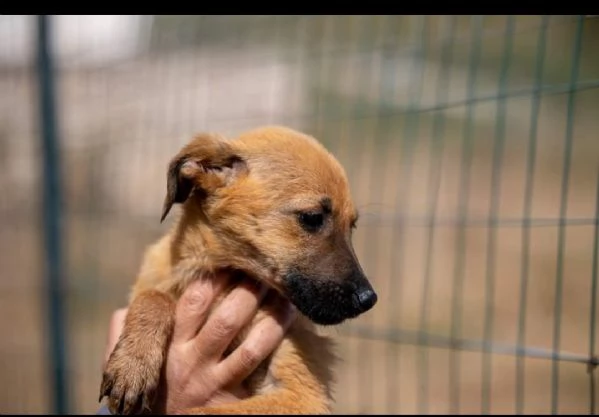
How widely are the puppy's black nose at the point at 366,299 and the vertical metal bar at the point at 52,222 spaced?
370 cm

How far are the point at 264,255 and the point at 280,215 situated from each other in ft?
0.54

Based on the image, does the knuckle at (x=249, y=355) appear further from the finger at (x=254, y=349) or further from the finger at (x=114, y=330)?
the finger at (x=114, y=330)

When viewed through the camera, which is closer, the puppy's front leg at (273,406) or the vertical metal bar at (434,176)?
the puppy's front leg at (273,406)

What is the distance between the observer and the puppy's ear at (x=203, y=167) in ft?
9.15

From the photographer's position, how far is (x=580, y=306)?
4.14 m

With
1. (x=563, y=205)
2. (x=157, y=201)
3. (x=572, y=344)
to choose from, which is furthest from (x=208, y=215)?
(x=157, y=201)

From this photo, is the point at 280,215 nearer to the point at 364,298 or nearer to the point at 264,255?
the point at 264,255

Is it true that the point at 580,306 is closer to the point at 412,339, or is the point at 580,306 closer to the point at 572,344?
the point at 572,344

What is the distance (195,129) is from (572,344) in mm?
2793

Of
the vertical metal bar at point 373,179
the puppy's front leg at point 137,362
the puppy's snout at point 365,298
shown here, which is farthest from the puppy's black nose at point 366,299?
the vertical metal bar at point 373,179

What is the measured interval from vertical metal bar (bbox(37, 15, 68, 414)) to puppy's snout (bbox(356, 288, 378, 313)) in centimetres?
370

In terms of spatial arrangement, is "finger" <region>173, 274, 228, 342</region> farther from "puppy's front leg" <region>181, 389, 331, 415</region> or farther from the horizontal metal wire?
the horizontal metal wire

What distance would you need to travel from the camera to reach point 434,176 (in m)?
→ 4.12

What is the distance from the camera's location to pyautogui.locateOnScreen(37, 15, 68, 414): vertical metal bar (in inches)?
218
